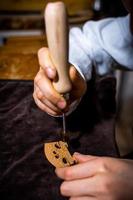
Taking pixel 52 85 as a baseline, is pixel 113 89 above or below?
below

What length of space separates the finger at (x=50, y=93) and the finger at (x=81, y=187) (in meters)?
0.12

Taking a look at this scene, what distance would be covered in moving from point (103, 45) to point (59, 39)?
1.11ft

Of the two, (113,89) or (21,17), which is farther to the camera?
(21,17)

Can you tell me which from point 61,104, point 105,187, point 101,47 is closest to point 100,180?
point 105,187

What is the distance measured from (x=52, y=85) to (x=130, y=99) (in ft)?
0.97

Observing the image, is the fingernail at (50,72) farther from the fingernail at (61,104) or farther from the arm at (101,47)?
the arm at (101,47)

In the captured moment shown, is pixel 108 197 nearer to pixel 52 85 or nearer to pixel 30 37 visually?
pixel 52 85

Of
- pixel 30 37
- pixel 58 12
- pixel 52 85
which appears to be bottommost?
pixel 30 37

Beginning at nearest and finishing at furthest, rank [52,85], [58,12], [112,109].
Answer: [58,12] → [52,85] → [112,109]

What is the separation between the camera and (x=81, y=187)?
1.24ft

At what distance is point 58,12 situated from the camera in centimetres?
34

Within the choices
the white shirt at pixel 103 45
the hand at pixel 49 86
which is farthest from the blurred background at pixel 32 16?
the hand at pixel 49 86

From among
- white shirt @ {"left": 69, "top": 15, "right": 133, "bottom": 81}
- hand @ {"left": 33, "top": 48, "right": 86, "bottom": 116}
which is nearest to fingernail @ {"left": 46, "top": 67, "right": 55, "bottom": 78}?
hand @ {"left": 33, "top": 48, "right": 86, "bottom": 116}

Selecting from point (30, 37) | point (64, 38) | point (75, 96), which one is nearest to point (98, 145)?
point (75, 96)
